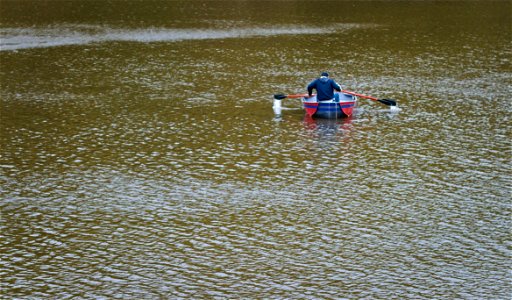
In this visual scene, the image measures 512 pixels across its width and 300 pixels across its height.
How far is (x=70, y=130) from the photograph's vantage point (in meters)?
38.6

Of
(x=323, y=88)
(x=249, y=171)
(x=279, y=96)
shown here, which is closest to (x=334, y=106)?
(x=323, y=88)

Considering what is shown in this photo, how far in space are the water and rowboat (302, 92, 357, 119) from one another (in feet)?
2.27

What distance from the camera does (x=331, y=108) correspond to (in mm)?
41281

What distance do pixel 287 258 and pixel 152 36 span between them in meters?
46.7

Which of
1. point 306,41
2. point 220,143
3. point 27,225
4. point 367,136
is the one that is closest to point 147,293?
point 27,225

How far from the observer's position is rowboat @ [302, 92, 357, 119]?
Answer: 41156mm

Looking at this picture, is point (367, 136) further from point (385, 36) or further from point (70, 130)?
point (385, 36)

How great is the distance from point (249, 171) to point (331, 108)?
33.4 ft

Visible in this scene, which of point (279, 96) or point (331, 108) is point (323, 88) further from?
point (279, 96)

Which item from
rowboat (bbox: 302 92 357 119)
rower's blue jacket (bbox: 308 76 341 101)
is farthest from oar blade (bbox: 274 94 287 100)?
rower's blue jacket (bbox: 308 76 341 101)

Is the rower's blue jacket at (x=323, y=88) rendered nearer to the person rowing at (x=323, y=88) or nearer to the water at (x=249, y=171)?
the person rowing at (x=323, y=88)

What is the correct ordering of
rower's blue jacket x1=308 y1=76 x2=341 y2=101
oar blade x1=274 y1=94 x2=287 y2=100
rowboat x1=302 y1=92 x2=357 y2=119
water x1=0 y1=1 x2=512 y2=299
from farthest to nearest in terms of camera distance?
oar blade x1=274 y1=94 x2=287 y2=100 → rower's blue jacket x1=308 y1=76 x2=341 y2=101 → rowboat x1=302 y1=92 x2=357 y2=119 → water x1=0 y1=1 x2=512 y2=299

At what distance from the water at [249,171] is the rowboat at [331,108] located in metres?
0.69

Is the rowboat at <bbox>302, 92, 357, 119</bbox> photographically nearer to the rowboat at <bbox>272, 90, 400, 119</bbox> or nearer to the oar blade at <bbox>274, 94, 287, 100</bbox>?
the rowboat at <bbox>272, 90, 400, 119</bbox>
